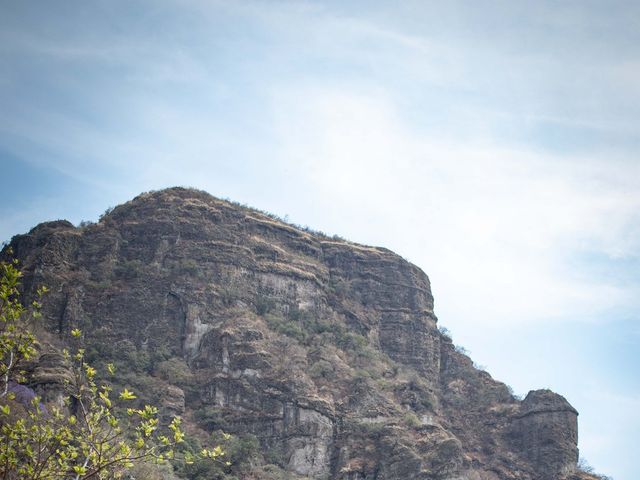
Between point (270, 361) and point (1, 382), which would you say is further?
point (270, 361)

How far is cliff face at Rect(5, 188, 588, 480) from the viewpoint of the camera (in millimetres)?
68312

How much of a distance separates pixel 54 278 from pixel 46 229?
8125mm

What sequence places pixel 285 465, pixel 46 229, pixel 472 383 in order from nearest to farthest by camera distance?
pixel 285 465 < pixel 46 229 < pixel 472 383

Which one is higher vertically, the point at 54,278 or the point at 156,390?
the point at 54,278

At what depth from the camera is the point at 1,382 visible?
18.8 meters

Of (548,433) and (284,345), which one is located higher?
(284,345)

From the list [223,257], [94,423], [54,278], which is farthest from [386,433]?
[94,423]

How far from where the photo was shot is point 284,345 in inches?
3066

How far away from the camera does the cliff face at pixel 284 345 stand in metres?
68.3

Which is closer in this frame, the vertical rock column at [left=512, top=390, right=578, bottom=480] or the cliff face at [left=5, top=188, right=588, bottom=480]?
the cliff face at [left=5, top=188, right=588, bottom=480]

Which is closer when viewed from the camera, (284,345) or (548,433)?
(548,433)

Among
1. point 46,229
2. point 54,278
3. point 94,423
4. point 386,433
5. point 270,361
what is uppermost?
point 46,229

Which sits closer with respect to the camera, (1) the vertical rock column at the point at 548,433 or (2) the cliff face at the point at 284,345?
(2) the cliff face at the point at 284,345

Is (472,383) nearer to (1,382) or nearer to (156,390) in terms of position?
(156,390)
